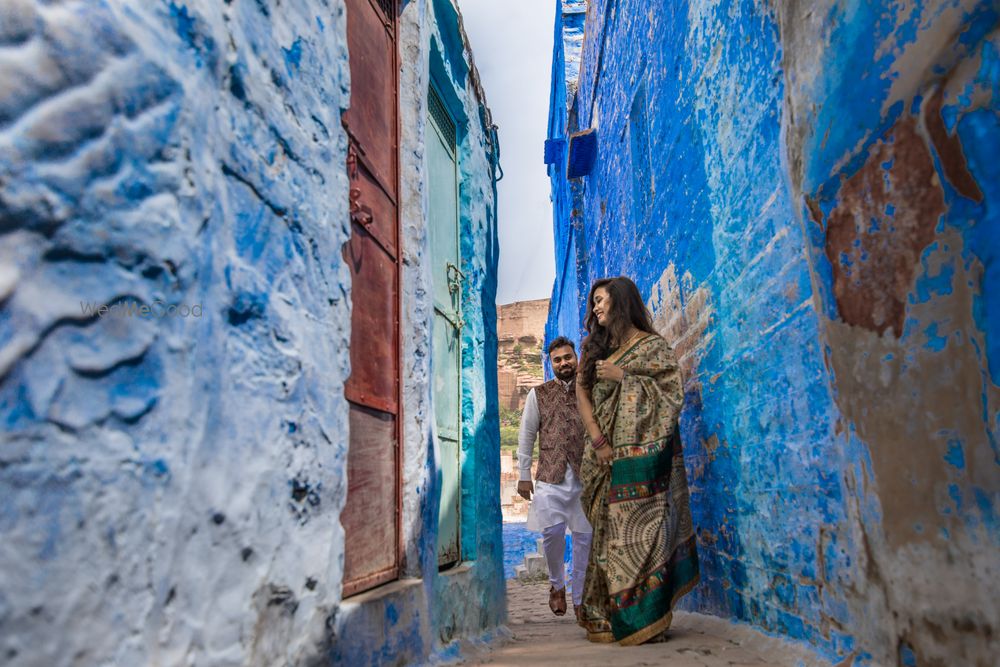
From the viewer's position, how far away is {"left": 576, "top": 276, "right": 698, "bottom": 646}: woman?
9.15 feet

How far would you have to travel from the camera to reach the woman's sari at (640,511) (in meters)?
2.78

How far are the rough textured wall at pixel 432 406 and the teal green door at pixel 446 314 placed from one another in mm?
118

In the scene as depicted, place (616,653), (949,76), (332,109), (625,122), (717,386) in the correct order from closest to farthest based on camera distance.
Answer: (949,76) → (332,109) → (616,653) → (717,386) → (625,122)

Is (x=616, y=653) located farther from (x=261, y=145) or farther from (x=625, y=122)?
(x=625, y=122)

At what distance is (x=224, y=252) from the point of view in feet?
4.29

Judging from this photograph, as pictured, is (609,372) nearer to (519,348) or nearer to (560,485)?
(560,485)

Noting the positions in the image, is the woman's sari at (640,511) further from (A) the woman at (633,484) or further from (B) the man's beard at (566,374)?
(B) the man's beard at (566,374)

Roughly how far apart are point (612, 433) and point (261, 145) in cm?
206

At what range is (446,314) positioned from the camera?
12.7ft

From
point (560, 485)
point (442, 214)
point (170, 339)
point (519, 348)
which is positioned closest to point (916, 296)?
point (170, 339)

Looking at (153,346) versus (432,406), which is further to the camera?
(432,406)

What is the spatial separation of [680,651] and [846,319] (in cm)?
139

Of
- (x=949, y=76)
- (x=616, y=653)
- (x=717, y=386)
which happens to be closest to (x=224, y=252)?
(x=949, y=76)

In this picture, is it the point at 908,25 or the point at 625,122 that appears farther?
the point at 625,122
